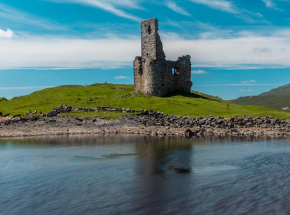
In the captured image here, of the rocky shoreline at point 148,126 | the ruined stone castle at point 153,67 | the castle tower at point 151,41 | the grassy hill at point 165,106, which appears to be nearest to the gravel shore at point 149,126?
the rocky shoreline at point 148,126

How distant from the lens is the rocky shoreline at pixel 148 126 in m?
42.2

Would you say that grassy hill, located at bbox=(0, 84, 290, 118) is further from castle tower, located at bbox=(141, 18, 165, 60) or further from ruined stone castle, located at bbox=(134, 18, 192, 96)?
castle tower, located at bbox=(141, 18, 165, 60)

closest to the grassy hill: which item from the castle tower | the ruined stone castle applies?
the ruined stone castle

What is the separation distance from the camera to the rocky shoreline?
139 ft

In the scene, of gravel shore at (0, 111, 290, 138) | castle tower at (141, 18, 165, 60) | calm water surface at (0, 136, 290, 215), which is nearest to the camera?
calm water surface at (0, 136, 290, 215)

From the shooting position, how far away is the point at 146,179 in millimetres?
20125

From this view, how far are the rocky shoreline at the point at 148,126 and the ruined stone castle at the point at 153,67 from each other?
53.6ft

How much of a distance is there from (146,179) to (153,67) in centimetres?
4661

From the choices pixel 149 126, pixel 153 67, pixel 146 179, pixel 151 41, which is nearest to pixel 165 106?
pixel 149 126

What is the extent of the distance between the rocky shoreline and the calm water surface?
969 cm

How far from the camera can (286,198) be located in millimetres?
15852

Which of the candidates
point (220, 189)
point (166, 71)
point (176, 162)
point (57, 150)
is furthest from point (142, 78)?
point (220, 189)

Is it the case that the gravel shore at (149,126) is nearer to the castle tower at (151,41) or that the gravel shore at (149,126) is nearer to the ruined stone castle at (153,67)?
the ruined stone castle at (153,67)

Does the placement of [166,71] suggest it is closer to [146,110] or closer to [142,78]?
[142,78]
